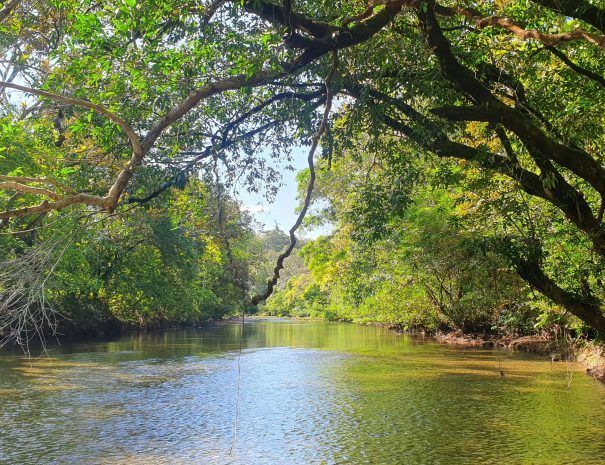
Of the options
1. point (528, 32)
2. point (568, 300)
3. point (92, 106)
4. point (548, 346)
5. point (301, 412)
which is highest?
point (528, 32)

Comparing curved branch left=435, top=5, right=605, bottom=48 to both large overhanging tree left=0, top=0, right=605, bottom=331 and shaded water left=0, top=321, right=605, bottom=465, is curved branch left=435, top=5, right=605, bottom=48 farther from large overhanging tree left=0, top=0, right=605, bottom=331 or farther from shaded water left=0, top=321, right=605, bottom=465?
shaded water left=0, top=321, right=605, bottom=465

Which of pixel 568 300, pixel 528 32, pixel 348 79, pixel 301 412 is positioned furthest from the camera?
pixel 301 412

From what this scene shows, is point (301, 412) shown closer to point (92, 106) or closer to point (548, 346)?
point (548, 346)

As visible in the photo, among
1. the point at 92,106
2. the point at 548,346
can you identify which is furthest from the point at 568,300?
the point at 548,346

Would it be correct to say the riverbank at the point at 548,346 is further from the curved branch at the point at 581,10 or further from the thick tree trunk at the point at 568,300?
the curved branch at the point at 581,10

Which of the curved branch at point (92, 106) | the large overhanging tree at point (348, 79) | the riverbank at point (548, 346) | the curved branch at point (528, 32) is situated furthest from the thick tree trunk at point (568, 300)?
the curved branch at point (92, 106)

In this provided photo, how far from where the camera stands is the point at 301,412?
10.2 m

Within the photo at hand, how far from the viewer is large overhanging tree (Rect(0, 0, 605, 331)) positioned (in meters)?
5.46

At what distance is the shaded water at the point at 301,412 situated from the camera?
7648 mm

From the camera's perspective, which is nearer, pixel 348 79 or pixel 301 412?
pixel 348 79

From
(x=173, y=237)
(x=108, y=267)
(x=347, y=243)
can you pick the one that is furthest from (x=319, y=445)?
(x=108, y=267)

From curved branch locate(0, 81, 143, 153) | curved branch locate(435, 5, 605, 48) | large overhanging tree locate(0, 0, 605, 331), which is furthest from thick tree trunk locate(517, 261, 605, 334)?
curved branch locate(0, 81, 143, 153)

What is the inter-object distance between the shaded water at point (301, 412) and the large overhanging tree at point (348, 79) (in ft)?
9.18

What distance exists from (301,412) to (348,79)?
21.2 feet
